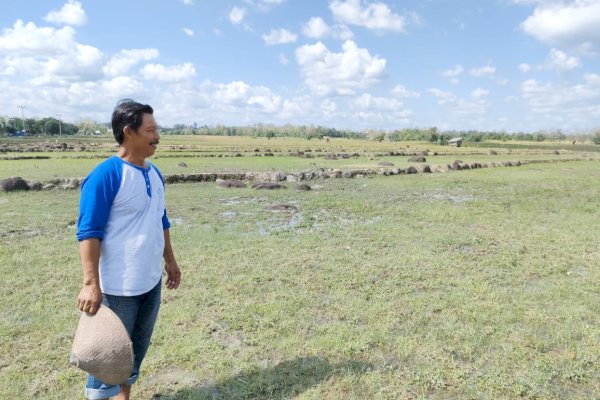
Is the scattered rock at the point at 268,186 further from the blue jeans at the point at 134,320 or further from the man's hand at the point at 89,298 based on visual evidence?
the man's hand at the point at 89,298

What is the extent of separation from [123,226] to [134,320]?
0.65 meters

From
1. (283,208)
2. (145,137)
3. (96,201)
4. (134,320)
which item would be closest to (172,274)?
(134,320)

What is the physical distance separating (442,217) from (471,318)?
5.88 m

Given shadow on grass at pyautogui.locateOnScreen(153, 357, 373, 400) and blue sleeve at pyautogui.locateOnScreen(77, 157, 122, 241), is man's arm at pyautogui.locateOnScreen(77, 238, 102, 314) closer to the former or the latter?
blue sleeve at pyautogui.locateOnScreen(77, 157, 122, 241)

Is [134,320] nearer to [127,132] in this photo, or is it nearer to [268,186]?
[127,132]

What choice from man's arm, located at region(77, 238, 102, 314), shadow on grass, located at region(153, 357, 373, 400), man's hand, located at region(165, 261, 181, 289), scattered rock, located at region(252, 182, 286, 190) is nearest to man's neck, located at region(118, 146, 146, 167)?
man's arm, located at region(77, 238, 102, 314)

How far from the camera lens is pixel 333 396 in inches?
121

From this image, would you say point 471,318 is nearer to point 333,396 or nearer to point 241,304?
point 333,396

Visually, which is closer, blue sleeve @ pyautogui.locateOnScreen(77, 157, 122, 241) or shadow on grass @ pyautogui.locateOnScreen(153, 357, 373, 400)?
blue sleeve @ pyautogui.locateOnScreen(77, 157, 122, 241)

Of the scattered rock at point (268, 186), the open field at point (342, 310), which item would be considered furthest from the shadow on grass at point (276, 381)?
the scattered rock at point (268, 186)

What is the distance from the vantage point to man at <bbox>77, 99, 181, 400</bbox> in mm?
2324

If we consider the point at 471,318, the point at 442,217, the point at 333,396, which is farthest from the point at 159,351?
the point at 442,217

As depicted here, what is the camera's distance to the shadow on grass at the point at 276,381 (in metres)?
3.10

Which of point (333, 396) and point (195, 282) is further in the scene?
point (195, 282)
